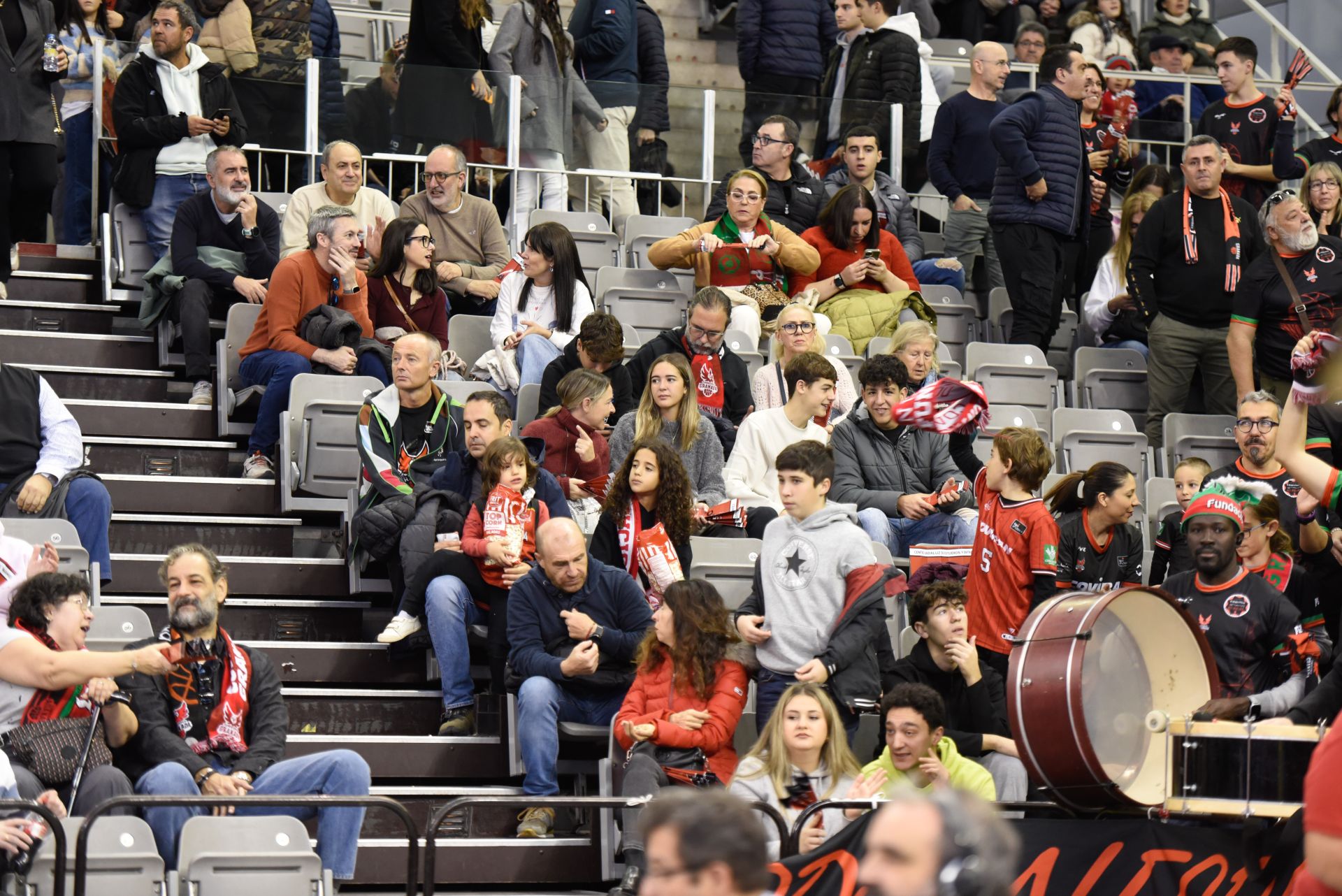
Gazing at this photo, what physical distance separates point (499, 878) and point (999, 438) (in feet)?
8.92

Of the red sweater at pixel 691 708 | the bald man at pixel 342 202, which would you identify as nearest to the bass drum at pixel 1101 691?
the red sweater at pixel 691 708

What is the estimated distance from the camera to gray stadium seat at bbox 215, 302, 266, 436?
9.49 meters

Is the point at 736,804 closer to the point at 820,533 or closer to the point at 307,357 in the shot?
the point at 820,533

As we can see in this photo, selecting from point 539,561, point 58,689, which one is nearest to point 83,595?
point 58,689

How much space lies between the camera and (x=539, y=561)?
7562 mm

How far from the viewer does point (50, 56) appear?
9.46 metres

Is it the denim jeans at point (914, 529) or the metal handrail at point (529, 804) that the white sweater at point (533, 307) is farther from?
the metal handrail at point (529, 804)

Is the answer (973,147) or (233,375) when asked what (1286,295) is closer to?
(973,147)

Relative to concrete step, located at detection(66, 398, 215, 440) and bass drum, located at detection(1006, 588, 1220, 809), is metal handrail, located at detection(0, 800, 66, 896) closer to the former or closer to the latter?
bass drum, located at detection(1006, 588, 1220, 809)

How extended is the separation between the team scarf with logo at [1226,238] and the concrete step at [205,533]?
16.3 ft

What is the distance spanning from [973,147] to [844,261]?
5.23ft

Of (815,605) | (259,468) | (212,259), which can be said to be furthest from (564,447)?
(212,259)

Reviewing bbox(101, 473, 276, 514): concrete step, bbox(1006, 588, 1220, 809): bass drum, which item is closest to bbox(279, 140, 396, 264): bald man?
bbox(101, 473, 276, 514): concrete step

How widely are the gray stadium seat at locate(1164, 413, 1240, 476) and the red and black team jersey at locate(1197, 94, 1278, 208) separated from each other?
7.49 ft
